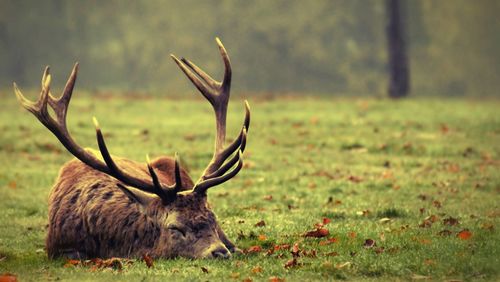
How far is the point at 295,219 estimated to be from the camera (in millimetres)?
12750

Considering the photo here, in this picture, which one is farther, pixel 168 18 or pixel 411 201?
pixel 168 18

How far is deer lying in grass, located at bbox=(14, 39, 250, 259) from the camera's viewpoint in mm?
9750

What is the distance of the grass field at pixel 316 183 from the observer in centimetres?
916

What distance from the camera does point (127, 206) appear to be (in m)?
10.4

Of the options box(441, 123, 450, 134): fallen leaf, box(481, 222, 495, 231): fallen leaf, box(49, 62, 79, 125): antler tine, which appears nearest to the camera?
box(49, 62, 79, 125): antler tine

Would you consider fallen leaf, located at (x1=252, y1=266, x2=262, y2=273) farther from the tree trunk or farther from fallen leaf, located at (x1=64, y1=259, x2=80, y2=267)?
the tree trunk

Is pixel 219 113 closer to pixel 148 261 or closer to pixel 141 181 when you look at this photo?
pixel 141 181

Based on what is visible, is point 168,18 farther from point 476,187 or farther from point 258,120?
point 476,187

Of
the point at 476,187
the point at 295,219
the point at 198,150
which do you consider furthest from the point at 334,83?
the point at 295,219

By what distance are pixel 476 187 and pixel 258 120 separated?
10.8m

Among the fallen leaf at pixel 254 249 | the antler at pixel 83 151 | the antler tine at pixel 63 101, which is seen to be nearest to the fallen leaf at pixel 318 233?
the fallen leaf at pixel 254 249

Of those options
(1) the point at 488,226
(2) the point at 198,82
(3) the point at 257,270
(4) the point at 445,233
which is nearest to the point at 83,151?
(2) the point at 198,82

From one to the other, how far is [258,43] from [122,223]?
1860 inches

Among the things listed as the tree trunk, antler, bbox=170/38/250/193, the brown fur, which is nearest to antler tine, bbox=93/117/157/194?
the brown fur
